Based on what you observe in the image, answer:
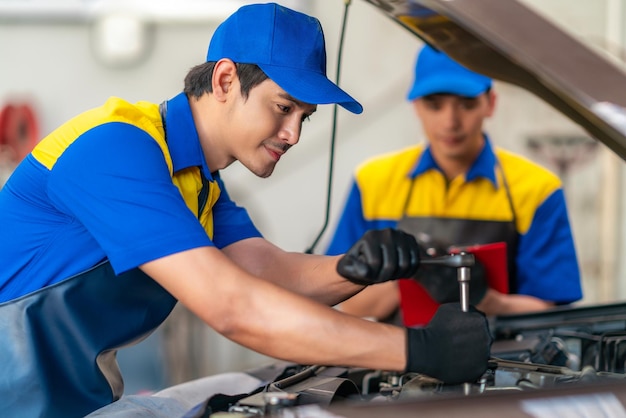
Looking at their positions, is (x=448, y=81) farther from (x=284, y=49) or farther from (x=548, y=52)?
(x=548, y=52)

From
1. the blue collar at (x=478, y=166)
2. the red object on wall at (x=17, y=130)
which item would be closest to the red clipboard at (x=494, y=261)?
the blue collar at (x=478, y=166)

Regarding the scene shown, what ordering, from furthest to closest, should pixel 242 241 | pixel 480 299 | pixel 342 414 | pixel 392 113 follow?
1. pixel 392 113
2. pixel 480 299
3. pixel 242 241
4. pixel 342 414

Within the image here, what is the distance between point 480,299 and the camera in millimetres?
2326

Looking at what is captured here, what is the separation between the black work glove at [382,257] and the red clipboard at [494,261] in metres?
0.64

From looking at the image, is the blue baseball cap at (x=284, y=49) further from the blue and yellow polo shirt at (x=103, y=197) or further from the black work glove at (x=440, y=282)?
the black work glove at (x=440, y=282)

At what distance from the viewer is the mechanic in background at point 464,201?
8.45 ft

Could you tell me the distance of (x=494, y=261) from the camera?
2.30 meters

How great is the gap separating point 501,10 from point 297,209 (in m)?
3.71

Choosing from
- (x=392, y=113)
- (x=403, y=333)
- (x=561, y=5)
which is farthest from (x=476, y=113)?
(x=561, y=5)

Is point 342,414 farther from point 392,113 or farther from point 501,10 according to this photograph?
point 392,113

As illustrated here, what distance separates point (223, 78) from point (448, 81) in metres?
1.11

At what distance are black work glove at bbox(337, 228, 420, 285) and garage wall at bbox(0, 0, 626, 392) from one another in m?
3.27

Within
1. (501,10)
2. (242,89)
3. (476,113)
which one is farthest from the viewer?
(476,113)

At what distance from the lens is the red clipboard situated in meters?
2.25
